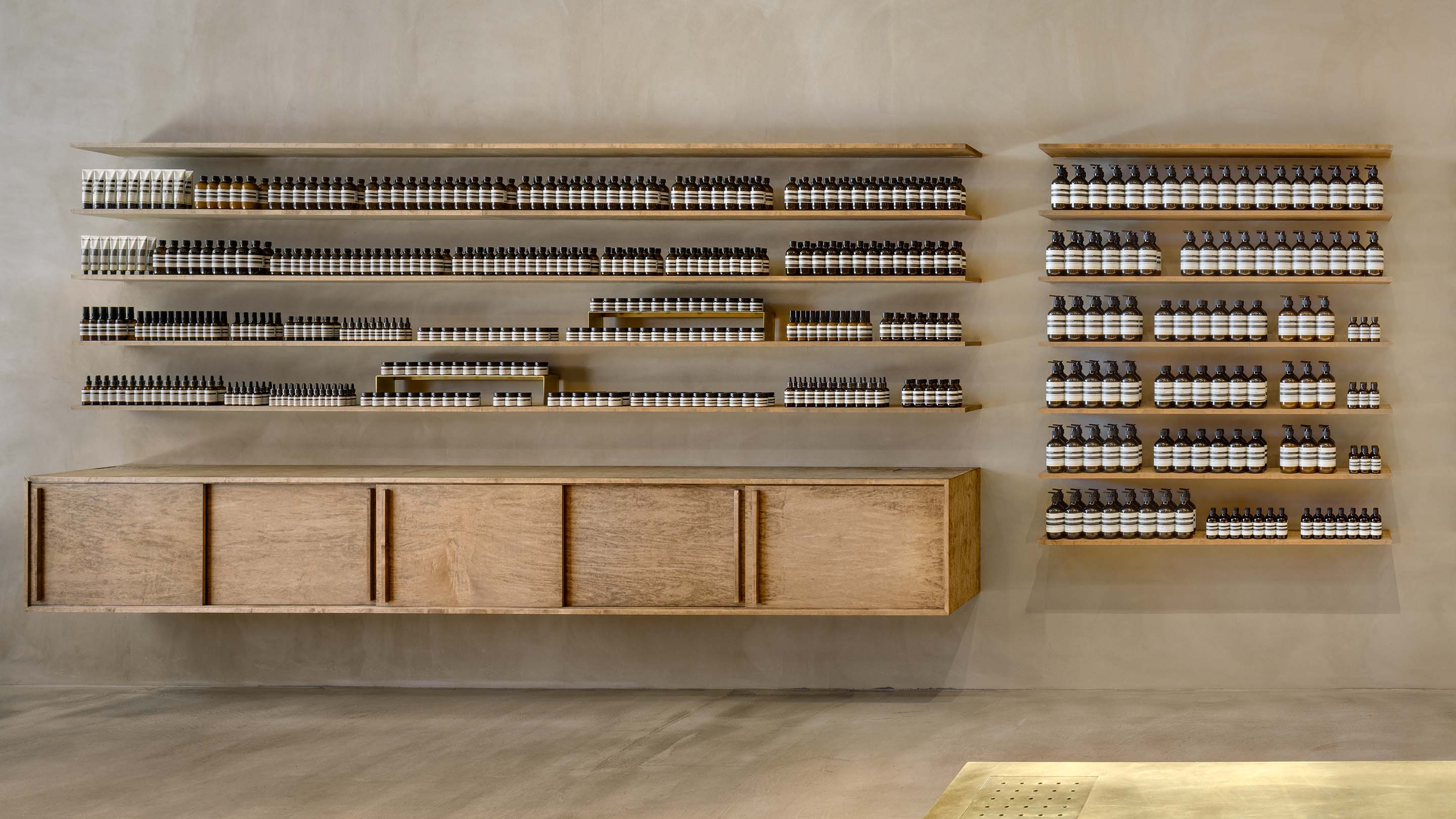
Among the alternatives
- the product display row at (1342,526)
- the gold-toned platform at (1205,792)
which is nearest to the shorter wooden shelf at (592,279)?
the product display row at (1342,526)

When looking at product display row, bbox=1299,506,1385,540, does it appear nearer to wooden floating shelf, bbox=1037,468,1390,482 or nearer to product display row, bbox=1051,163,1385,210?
wooden floating shelf, bbox=1037,468,1390,482

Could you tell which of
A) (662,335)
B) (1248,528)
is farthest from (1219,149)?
(662,335)

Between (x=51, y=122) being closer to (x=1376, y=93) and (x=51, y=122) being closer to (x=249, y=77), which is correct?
(x=249, y=77)

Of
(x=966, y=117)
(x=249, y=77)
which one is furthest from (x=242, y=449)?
(x=966, y=117)

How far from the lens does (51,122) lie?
230 inches

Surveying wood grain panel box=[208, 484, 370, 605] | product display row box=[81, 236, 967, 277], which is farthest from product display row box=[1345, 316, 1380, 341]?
wood grain panel box=[208, 484, 370, 605]

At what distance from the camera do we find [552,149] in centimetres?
545

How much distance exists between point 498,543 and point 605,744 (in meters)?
1.02

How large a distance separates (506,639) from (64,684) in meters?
2.23

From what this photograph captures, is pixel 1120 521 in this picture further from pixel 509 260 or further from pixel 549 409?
pixel 509 260

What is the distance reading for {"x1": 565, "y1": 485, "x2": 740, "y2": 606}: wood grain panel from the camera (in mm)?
5125

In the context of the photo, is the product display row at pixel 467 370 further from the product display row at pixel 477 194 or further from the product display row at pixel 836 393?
the product display row at pixel 836 393

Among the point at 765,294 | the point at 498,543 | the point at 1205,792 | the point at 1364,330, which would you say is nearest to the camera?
the point at 1205,792

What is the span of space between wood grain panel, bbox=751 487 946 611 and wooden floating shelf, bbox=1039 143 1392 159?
1.74m
